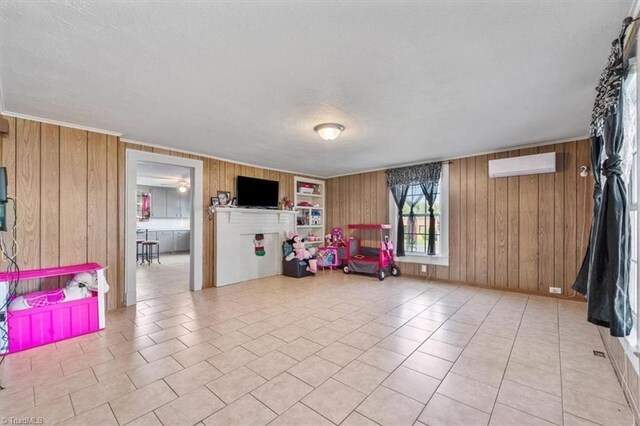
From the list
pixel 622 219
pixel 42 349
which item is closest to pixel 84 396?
pixel 42 349

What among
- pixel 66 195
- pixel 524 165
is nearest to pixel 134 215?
pixel 66 195

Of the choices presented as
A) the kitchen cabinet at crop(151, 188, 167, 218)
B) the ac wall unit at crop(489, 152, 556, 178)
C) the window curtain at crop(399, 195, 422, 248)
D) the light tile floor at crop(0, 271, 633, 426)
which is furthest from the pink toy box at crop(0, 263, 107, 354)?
the kitchen cabinet at crop(151, 188, 167, 218)

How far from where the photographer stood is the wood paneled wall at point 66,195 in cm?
299

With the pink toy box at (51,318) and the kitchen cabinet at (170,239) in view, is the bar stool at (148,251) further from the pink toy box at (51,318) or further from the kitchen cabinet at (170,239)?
the pink toy box at (51,318)

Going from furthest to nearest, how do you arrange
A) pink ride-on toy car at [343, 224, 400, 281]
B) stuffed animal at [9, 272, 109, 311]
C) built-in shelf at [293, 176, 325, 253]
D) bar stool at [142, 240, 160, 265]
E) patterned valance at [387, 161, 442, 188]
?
bar stool at [142, 240, 160, 265], built-in shelf at [293, 176, 325, 253], pink ride-on toy car at [343, 224, 400, 281], patterned valance at [387, 161, 442, 188], stuffed animal at [9, 272, 109, 311]

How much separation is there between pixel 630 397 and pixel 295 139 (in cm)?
381

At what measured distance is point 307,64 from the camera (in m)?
1.97

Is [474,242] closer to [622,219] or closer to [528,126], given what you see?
[528,126]

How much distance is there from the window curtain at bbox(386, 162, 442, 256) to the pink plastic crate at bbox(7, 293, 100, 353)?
491 centimetres

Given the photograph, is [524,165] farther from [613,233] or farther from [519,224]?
[613,233]

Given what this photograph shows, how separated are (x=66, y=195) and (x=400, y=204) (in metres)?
5.27

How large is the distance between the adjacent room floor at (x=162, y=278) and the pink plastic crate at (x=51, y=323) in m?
1.19

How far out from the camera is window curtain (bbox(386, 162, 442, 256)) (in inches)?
205

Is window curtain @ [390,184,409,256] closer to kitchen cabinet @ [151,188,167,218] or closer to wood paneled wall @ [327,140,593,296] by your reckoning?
wood paneled wall @ [327,140,593,296]
